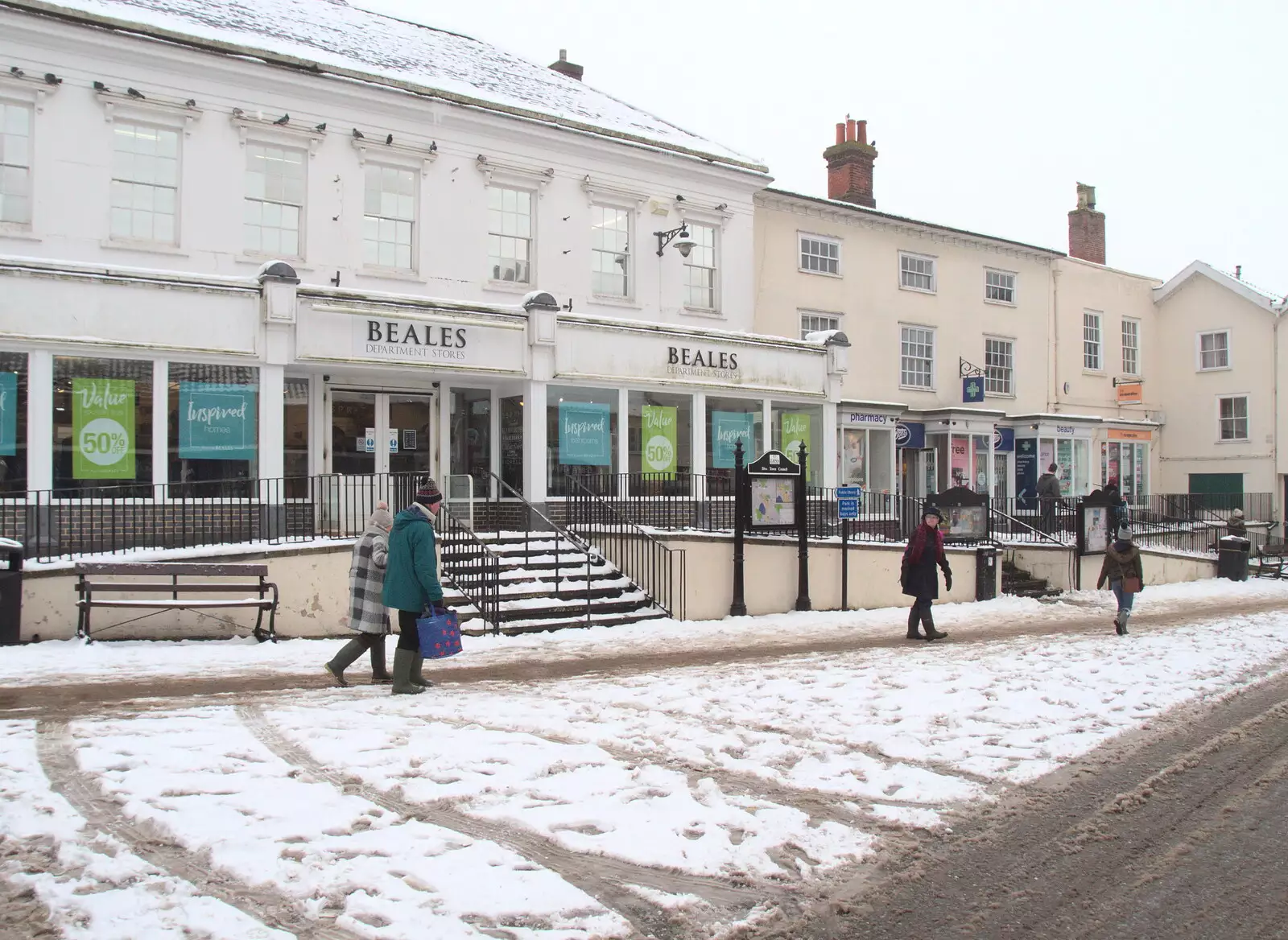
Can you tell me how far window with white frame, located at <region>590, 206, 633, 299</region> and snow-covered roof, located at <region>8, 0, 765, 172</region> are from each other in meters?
1.54

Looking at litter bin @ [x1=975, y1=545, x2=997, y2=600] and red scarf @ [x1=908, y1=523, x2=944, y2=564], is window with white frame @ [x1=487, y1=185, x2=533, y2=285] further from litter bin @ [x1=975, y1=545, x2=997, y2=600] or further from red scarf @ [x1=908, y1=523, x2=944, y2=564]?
litter bin @ [x1=975, y1=545, x2=997, y2=600]

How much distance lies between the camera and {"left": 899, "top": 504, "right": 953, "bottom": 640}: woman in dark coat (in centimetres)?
1377

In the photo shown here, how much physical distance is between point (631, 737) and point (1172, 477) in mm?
32033

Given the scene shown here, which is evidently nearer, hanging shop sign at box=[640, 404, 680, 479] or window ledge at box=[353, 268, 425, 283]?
window ledge at box=[353, 268, 425, 283]

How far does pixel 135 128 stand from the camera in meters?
15.5

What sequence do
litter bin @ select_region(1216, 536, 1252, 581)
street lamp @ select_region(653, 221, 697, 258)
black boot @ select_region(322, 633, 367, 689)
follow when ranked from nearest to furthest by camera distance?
black boot @ select_region(322, 633, 367, 689)
street lamp @ select_region(653, 221, 697, 258)
litter bin @ select_region(1216, 536, 1252, 581)

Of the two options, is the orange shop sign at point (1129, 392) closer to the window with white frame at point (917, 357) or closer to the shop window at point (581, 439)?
the window with white frame at point (917, 357)

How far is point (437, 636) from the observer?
8.82 meters

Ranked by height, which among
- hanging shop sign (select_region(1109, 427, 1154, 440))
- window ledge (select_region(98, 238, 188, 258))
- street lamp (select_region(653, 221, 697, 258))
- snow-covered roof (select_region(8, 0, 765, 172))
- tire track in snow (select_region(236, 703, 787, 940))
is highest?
snow-covered roof (select_region(8, 0, 765, 172))

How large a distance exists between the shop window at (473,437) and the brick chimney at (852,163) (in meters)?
14.0

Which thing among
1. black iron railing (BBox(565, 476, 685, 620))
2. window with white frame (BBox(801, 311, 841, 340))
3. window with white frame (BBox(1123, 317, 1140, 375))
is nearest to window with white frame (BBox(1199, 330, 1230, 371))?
window with white frame (BBox(1123, 317, 1140, 375))

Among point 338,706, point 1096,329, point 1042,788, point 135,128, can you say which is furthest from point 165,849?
point 1096,329

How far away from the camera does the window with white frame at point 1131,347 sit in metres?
33.1

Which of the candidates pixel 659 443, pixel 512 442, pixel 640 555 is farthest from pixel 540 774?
pixel 659 443
